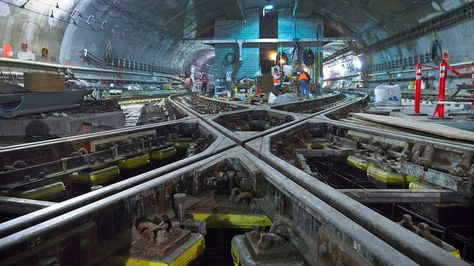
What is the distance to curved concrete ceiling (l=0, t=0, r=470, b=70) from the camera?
458 inches

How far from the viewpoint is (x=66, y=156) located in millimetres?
3244

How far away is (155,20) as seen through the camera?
20359 mm

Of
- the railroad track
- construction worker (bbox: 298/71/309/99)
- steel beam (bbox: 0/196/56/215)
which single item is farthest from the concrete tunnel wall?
the railroad track

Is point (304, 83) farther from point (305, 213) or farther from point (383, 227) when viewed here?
point (383, 227)

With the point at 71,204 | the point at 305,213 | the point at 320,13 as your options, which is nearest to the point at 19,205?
the point at 71,204

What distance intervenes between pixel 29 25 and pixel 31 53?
1.05 m

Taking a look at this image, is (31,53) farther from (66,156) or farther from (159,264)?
(159,264)

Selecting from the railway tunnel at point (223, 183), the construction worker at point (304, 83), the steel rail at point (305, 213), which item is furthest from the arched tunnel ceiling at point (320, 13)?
the steel rail at point (305, 213)

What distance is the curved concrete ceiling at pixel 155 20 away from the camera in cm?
1163

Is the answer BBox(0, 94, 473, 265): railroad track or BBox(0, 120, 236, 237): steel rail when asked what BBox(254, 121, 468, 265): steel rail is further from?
BBox(0, 120, 236, 237): steel rail

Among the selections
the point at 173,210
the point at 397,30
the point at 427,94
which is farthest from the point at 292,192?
the point at 397,30

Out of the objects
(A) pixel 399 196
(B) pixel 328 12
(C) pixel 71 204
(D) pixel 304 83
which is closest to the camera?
(C) pixel 71 204

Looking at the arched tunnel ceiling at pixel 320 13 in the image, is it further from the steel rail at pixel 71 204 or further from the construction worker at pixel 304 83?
the steel rail at pixel 71 204

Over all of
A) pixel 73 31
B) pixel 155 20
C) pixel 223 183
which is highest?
pixel 155 20
